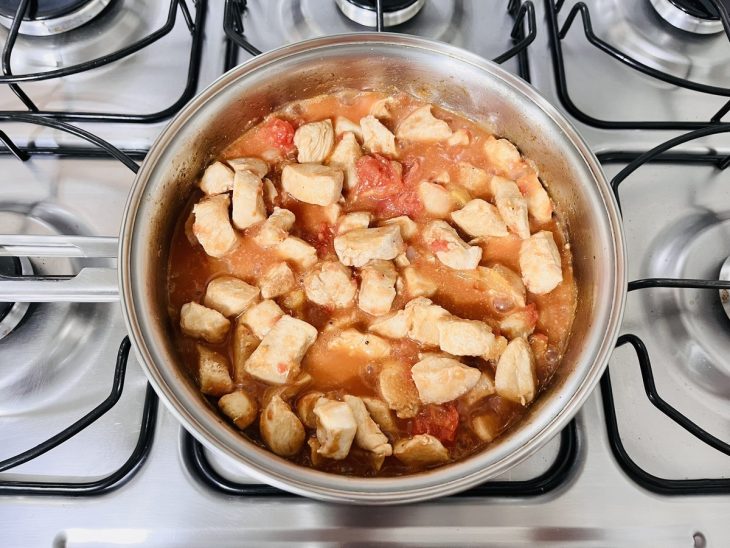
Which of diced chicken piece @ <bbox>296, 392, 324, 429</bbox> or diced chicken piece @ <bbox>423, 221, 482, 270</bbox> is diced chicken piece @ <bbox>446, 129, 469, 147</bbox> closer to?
diced chicken piece @ <bbox>423, 221, 482, 270</bbox>

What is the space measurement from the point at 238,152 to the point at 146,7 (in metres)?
0.53

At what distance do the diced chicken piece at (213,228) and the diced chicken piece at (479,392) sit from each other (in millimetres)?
584

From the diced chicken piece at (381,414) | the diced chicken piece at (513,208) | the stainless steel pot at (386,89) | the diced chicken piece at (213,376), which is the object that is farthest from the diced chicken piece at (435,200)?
the diced chicken piece at (213,376)

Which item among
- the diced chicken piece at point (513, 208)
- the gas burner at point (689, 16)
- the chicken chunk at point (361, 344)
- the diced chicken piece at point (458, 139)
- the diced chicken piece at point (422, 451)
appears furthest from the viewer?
the gas burner at point (689, 16)

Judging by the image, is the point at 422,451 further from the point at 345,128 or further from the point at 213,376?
the point at 345,128

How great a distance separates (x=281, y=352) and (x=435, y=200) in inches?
19.3

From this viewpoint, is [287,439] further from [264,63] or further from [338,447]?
[264,63]

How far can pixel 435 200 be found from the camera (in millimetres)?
1316

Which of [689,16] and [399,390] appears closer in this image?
[399,390]

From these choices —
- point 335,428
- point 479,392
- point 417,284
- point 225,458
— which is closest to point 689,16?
point 417,284

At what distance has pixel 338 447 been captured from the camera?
107 cm

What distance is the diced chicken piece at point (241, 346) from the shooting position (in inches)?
46.3

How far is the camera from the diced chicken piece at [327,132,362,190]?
4.39 feet

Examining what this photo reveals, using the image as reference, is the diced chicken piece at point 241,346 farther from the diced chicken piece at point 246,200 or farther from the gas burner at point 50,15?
the gas burner at point 50,15
